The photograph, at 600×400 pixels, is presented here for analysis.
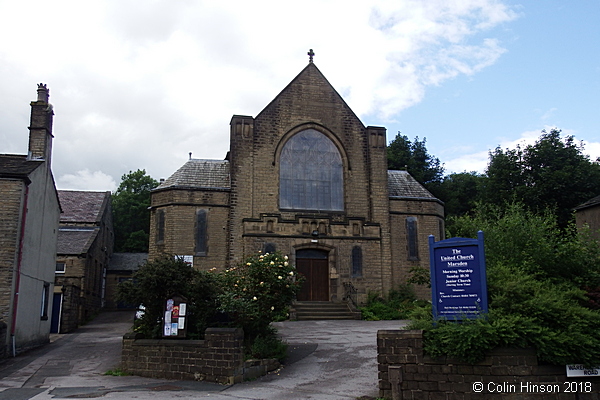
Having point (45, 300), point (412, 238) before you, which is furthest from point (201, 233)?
point (412, 238)

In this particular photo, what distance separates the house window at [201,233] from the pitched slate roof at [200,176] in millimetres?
1499

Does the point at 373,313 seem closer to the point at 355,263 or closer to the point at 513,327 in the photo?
the point at 355,263

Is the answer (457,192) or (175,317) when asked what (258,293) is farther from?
(457,192)

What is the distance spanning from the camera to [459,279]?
10.2m

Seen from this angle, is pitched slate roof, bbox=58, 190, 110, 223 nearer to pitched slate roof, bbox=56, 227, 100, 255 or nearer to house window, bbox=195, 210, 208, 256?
pitched slate roof, bbox=56, 227, 100, 255

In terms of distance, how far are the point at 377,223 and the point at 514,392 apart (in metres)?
19.9

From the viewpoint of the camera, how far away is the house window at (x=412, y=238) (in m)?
30.4

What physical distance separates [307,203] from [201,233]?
589cm

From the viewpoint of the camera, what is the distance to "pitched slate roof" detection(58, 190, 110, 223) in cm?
3553

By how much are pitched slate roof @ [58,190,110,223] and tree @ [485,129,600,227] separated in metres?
27.0

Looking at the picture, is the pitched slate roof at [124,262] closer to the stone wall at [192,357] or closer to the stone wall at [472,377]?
the stone wall at [192,357]

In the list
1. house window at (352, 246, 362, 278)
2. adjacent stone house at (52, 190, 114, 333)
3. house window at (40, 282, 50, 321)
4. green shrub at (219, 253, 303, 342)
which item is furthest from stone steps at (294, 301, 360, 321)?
adjacent stone house at (52, 190, 114, 333)

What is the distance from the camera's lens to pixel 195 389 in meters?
11.2

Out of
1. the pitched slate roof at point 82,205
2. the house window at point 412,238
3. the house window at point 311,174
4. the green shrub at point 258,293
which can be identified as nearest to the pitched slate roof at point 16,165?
the green shrub at point 258,293
